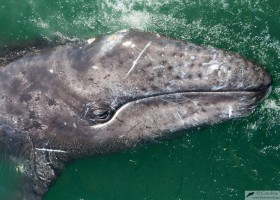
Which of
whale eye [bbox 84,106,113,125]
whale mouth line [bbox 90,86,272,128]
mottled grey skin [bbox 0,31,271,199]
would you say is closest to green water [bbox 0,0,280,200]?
mottled grey skin [bbox 0,31,271,199]

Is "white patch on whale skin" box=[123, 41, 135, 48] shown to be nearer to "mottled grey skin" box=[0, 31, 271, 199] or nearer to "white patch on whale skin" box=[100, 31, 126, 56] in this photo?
"mottled grey skin" box=[0, 31, 271, 199]

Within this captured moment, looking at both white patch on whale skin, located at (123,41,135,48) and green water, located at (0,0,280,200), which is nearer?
white patch on whale skin, located at (123,41,135,48)

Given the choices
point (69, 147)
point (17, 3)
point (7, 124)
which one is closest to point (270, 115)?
point (69, 147)

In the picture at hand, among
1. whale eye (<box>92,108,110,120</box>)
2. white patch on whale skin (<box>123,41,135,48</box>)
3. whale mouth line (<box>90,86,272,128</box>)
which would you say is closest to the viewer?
white patch on whale skin (<box>123,41,135,48</box>)

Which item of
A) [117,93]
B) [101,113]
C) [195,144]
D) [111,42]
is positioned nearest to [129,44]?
[111,42]

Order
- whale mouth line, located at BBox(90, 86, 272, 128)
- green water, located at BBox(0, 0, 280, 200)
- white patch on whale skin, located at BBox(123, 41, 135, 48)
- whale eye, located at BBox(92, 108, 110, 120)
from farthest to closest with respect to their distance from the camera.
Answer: green water, located at BBox(0, 0, 280, 200)
whale eye, located at BBox(92, 108, 110, 120)
whale mouth line, located at BBox(90, 86, 272, 128)
white patch on whale skin, located at BBox(123, 41, 135, 48)

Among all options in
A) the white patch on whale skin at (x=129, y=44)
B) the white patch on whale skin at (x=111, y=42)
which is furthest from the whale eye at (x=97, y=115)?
the white patch on whale skin at (x=129, y=44)

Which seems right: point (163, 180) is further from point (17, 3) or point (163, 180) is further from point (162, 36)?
point (17, 3)
